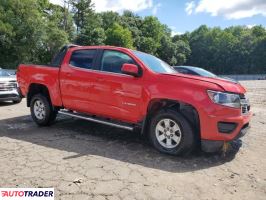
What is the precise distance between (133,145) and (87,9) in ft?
231

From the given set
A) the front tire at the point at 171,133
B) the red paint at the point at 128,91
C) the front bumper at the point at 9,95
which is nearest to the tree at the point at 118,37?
the front bumper at the point at 9,95

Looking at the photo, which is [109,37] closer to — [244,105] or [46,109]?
[46,109]

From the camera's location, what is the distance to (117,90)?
20.4ft

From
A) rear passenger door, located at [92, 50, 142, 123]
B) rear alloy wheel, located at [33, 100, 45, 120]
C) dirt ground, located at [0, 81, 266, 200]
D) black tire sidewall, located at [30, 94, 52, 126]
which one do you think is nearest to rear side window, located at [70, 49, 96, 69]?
rear passenger door, located at [92, 50, 142, 123]

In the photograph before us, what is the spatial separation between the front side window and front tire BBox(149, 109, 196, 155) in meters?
1.29

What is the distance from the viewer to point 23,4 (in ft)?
143

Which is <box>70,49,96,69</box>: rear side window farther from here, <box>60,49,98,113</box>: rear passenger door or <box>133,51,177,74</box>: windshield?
<box>133,51,177,74</box>: windshield

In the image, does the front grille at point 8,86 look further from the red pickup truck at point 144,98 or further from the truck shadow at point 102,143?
the red pickup truck at point 144,98

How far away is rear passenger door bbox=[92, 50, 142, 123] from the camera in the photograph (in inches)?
238

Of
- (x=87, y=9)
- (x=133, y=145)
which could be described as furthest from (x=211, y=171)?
(x=87, y=9)

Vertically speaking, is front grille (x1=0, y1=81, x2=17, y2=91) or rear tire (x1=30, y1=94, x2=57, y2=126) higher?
front grille (x1=0, y1=81, x2=17, y2=91)

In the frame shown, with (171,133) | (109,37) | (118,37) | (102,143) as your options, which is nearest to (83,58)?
(102,143)

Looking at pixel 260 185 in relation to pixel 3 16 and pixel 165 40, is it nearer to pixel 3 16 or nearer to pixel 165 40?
pixel 3 16

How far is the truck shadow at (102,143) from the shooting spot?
541cm
